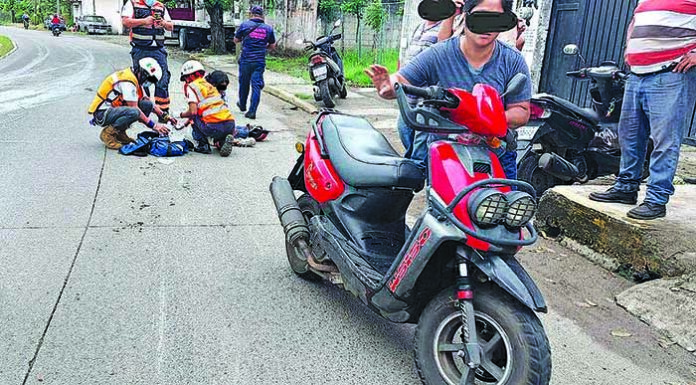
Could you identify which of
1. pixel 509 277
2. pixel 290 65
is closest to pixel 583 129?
pixel 509 277

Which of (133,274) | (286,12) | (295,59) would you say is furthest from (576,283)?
(286,12)

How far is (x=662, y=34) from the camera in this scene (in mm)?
4324

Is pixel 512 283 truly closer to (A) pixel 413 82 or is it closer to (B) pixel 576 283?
(A) pixel 413 82

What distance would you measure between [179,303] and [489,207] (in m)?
2.07

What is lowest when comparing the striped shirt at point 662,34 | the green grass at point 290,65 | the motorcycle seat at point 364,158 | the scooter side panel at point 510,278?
the green grass at point 290,65

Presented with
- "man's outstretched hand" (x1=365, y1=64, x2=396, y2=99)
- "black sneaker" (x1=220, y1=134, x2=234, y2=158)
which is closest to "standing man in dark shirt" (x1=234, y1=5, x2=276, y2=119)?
"black sneaker" (x1=220, y1=134, x2=234, y2=158)

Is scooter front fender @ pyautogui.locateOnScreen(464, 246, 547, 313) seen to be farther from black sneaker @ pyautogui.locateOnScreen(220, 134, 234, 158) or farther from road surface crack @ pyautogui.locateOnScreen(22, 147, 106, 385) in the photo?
black sneaker @ pyautogui.locateOnScreen(220, 134, 234, 158)

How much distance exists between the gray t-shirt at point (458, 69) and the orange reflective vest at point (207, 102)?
14.7 feet

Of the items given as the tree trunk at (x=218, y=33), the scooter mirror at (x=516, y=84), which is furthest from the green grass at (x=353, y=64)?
the scooter mirror at (x=516, y=84)

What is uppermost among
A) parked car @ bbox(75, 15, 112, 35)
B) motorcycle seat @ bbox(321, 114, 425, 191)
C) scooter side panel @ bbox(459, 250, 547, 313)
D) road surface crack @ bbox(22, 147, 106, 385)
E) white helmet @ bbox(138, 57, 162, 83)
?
motorcycle seat @ bbox(321, 114, 425, 191)

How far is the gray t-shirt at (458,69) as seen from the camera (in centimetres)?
318

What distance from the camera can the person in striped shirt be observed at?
426 cm

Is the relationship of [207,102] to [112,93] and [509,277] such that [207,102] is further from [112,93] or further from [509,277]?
[509,277]

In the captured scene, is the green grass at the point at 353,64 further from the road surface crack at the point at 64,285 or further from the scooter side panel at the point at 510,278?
the scooter side panel at the point at 510,278
